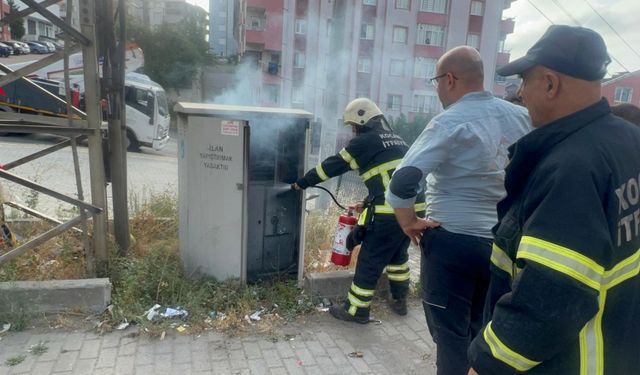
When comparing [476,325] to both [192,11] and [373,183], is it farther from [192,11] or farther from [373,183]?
[192,11]

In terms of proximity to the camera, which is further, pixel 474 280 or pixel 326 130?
pixel 326 130

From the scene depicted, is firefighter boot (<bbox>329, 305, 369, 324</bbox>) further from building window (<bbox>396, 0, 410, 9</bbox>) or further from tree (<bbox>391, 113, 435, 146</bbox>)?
building window (<bbox>396, 0, 410, 9</bbox>)

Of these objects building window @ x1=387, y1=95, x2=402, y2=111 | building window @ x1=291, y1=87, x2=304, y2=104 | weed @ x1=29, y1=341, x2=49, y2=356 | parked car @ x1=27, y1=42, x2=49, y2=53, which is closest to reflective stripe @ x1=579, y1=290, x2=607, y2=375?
weed @ x1=29, y1=341, x2=49, y2=356

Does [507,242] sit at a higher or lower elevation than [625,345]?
higher

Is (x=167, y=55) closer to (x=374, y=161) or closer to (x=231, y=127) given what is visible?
(x=231, y=127)

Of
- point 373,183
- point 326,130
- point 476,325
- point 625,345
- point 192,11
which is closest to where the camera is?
point 625,345

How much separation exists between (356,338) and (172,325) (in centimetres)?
144

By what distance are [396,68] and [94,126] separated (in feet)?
83.7

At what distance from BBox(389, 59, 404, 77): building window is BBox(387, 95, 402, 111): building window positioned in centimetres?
131

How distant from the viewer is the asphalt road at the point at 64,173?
616 cm

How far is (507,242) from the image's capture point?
148 centimetres

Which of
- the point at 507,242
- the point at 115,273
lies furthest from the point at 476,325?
the point at 115,273

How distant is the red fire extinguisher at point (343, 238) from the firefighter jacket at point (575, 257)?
2435 mm

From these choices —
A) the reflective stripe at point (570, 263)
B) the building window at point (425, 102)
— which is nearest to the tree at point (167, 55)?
the building window at point (425, 102)
